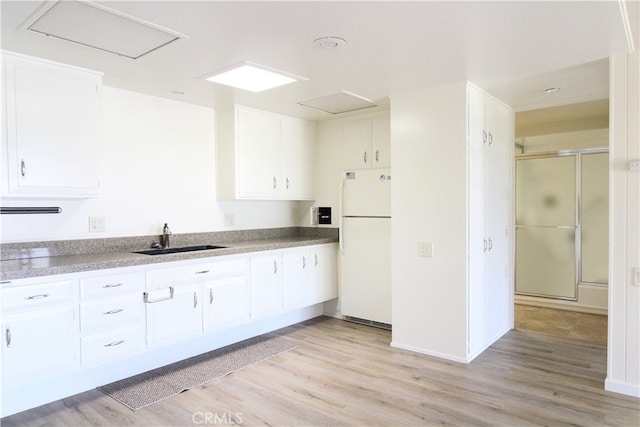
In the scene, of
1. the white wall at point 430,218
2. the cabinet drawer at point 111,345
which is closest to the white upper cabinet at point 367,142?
the white wall at point 430,218

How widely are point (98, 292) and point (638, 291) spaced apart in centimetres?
353

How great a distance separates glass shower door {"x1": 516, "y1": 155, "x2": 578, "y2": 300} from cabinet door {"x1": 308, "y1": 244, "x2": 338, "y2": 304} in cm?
261

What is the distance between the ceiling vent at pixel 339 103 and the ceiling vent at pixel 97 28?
1.60m

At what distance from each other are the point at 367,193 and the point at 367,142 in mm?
544

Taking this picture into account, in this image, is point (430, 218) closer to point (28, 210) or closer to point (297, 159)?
Answer: point (297, 159)

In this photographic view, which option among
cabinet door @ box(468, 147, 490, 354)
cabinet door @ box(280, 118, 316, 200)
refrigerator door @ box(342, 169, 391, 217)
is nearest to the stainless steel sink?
cabinet door @ box(280, 118, 316, 200)

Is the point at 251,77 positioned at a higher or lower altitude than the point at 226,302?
higher

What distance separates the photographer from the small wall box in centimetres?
486

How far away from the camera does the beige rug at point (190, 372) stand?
9.36ft

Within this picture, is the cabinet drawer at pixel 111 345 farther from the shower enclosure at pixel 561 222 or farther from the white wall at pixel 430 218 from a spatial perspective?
the shower enclosure at pixel 561 222

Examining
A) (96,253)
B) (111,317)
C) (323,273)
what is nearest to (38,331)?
(111,317)

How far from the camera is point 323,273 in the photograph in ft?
14.9

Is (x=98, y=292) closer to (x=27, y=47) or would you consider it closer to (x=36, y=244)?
(x=36, y=244)

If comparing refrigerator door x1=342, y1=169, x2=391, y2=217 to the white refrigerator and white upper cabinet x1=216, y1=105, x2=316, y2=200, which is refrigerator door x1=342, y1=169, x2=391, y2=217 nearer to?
the white refrigerator
